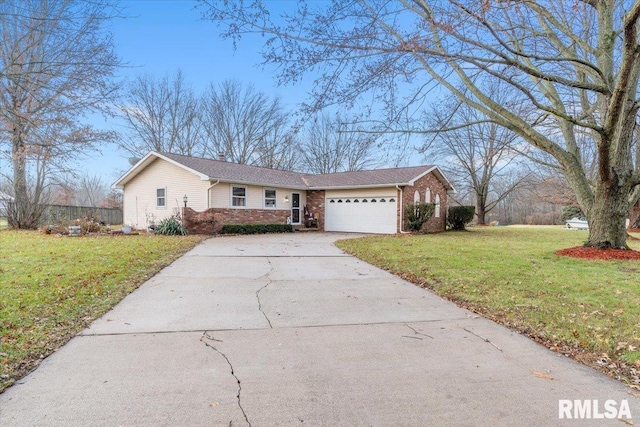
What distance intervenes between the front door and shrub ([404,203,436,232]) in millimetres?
6396

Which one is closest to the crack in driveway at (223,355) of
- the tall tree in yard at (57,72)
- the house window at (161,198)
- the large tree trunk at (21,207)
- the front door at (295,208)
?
the tall tree in yard at (57,72)

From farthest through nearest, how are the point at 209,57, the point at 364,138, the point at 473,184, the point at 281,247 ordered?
the point at 473,184, the point at 281,247, the point at 209,57, the point at 364,138

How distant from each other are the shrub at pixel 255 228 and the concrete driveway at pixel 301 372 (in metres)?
11.2

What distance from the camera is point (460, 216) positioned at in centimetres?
2119

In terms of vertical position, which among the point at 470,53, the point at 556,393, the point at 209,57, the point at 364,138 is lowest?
the point at 556,393

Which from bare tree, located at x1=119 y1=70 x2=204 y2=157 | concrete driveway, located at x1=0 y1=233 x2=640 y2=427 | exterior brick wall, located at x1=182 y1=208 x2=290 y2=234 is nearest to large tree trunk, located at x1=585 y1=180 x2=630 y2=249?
concrete driveway, located at x1=0 y1=233 x2=640 y2=427

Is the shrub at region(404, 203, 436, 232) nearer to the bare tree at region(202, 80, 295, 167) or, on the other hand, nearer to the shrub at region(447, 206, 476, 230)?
the shrub at region(447, 206, 476, 230)

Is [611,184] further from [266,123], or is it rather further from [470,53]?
[266,123]

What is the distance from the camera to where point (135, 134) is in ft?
96.6

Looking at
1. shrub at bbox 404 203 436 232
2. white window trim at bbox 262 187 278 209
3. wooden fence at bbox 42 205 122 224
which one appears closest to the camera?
shrub at bbox 404 203 436 232

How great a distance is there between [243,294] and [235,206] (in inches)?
473

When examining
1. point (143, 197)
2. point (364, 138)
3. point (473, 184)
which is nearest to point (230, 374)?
point (364, 138)

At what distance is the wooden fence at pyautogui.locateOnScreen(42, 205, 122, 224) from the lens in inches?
747

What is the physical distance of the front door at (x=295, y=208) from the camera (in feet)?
66.4
